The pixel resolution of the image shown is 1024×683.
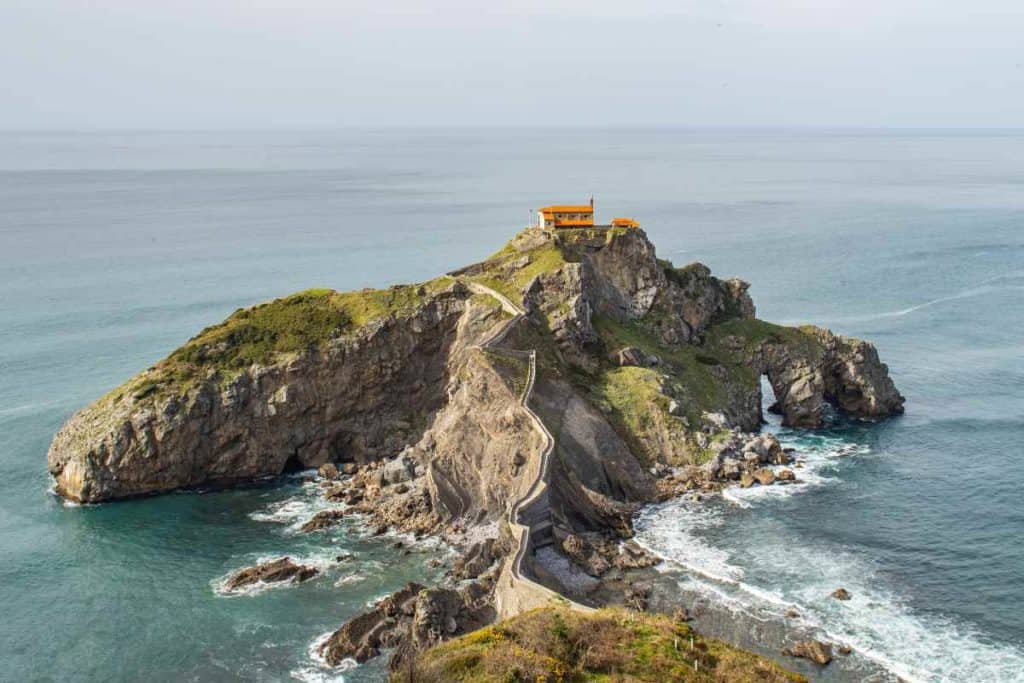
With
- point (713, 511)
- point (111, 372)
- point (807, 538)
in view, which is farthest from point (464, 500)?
point (111, 372)

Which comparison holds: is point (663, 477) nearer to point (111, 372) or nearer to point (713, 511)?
point (713, 511)

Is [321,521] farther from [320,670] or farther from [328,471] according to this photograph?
[320,670]

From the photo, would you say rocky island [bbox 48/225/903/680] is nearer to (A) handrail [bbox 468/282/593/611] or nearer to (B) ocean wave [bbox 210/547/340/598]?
(A) handrail [bbox 468/282/593/611]

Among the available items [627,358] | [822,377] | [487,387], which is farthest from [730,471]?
[822,377]

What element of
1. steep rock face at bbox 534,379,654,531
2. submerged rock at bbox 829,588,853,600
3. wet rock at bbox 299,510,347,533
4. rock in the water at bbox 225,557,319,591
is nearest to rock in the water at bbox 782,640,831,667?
submerged rock at bbox 829,588,853,600

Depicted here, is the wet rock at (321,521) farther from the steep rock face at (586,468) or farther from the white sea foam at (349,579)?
the steep rock face at (586,468)

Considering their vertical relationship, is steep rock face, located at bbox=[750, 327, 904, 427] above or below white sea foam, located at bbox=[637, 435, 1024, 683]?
above

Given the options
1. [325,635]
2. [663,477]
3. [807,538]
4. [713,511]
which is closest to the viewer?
[325,635]
